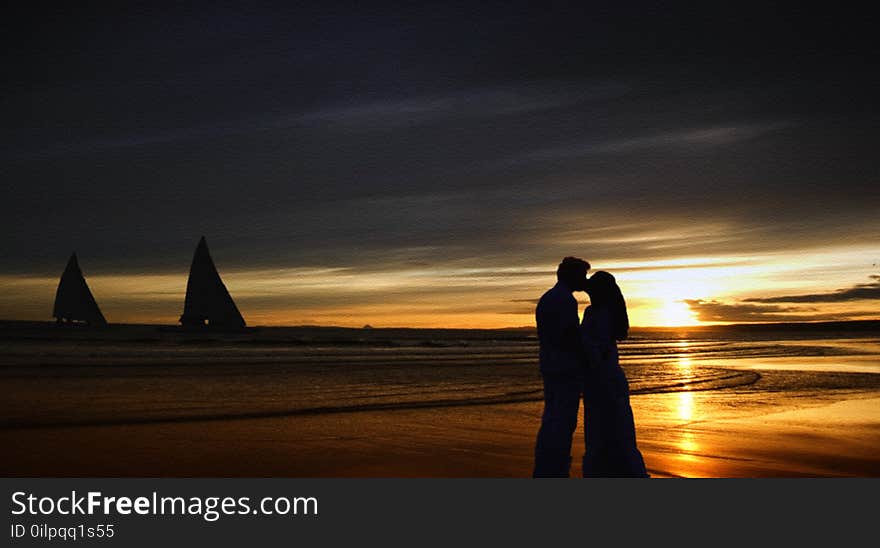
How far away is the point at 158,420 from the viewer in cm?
1155

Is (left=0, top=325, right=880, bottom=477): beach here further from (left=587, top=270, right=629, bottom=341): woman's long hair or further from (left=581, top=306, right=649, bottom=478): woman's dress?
(left=587, top=270, right=629, bottom=341): woman's long hair

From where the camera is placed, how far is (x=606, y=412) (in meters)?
6.62

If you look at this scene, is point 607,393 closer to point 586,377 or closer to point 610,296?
point 586,377

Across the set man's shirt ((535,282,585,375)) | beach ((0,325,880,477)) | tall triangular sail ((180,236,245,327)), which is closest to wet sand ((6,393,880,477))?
beach ((0,325,880,477))

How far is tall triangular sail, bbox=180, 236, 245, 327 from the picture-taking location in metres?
99.2

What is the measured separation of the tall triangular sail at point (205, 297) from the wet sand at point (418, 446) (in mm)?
89573

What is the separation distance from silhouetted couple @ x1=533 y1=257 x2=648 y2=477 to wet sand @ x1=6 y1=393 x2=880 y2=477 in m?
0.90

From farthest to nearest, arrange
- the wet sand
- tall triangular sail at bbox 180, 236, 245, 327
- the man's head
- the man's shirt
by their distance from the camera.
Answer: tall triangular sail at bbox 180, 236, 245, 327, the wet sand, the man's head, the man's shirt

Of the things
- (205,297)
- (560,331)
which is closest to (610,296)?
(560,331)

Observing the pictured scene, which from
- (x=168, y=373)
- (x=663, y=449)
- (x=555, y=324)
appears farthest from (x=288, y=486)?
(x=168, y=373)

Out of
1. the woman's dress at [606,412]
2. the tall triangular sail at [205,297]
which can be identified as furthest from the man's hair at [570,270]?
the tall triangular sail at [205,297]

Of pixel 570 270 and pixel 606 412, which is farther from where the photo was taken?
pixel 606 412

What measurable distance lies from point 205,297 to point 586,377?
9881cm

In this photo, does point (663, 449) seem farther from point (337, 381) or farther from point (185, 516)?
point (337, 381)
